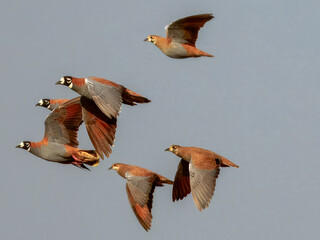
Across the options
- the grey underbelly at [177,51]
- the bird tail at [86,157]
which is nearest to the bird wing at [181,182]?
the bird tail at [86,157]

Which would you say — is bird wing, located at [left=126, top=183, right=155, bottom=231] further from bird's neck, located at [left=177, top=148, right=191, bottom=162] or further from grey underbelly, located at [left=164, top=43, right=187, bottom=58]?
grey underbelly, located at [left=164, top=43, right=187, bottom=58]

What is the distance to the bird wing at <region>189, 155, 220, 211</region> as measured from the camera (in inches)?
1097

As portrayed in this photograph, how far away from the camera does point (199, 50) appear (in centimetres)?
3127

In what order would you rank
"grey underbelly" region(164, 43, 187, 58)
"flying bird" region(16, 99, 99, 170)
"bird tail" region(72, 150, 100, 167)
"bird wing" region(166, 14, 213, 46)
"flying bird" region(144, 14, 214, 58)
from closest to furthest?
"bird tail" region(72, 150, 100, 167), "flying bird" region(16, 99, 99, 170), "bird wing" region(166, 14, 213, 46), "flying bird" region(144, 14, 214, 58), "grey underbelly" region(164, 43, 187, 58)

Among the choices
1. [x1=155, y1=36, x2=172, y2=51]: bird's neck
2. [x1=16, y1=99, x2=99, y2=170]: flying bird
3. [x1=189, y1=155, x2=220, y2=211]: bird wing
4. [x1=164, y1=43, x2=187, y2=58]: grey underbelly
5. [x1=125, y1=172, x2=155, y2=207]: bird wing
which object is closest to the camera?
[x1=189, y1=155, x2=220, y2=211]: bird wing

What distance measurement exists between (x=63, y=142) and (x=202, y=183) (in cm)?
497

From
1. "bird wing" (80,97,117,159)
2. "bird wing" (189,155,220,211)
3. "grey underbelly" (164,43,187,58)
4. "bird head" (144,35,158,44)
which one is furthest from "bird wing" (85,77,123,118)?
"bird head" (144,35,158,44)

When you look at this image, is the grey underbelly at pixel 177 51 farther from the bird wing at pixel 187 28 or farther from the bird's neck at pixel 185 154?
the bird's neck at pixel 185 154

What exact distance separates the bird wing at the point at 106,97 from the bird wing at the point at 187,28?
3837mm

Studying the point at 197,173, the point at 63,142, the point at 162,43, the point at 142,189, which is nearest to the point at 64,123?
the point at 63,142

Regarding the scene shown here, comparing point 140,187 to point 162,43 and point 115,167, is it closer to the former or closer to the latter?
point 115,167

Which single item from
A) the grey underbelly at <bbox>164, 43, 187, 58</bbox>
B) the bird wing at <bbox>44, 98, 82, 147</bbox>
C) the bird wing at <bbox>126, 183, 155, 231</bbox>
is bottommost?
the bird wing at <bbox>126, 183, 155, 231</bbox>

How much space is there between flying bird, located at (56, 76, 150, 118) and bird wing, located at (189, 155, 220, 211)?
3.02 metres

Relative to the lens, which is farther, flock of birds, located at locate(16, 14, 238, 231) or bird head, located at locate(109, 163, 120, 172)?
bird head, located at locate(109, 163, 120, 172)
